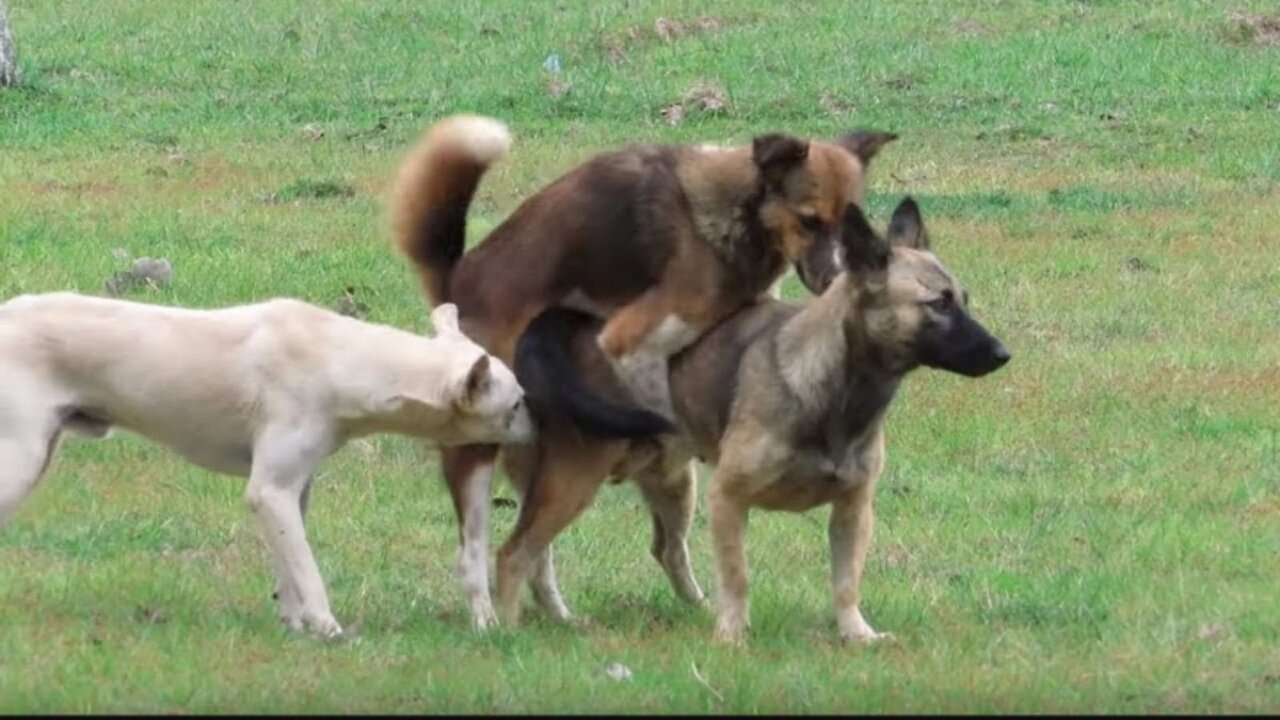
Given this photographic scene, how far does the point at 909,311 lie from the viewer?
26.1 ft

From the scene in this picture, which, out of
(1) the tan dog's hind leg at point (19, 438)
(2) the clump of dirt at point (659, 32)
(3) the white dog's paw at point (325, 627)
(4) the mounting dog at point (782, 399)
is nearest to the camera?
(3) the white dog's paw at point (325, 627)

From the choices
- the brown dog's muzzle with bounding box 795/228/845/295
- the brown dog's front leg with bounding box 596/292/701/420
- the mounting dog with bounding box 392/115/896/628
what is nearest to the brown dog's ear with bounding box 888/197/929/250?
→ the brown dog's muzzle with bounding box 795/228/845/295

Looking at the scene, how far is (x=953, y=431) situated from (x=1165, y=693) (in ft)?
14.6

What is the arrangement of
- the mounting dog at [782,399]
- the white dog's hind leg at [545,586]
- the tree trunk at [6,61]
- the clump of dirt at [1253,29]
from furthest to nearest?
1. the clump of dirt at [1253,29]
2. the tree trunk at [6,61]
3. the white dog's hind leg at [545,586]
4. the mounting dog at [782,399]

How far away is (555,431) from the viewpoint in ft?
28.3

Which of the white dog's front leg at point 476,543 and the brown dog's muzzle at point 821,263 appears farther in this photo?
the brown dog's muzzle at point 821,263

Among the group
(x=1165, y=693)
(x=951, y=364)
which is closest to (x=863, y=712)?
(x=1165, y=693)

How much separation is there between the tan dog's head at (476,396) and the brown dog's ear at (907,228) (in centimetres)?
130

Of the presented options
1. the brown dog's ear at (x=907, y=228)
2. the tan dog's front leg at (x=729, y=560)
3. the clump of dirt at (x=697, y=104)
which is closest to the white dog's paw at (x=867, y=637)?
the tan dog's front leg at (x=729, y=560)

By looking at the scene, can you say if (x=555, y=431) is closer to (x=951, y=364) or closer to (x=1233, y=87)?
(x=951, y=364)

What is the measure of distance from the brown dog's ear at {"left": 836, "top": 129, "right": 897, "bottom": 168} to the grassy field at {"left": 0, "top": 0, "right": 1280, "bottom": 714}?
139cm

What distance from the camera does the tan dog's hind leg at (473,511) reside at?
331 inches

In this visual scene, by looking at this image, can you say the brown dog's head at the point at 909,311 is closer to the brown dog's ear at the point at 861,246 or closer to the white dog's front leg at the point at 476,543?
the brown dog's ear at the point at 861,246

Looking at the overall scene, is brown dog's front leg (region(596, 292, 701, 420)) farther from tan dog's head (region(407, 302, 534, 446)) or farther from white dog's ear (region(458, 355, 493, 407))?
white dog's ear (region(458, 355, 493, 407))
